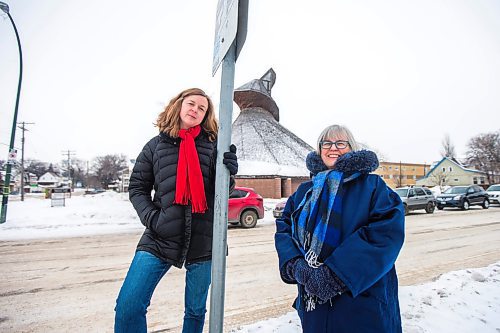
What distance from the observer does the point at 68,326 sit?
312 centimetres

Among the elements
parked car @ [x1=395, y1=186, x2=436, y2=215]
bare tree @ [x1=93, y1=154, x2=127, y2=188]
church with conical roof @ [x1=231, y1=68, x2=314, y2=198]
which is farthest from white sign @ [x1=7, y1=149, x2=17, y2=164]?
bare tree @ [x1=93, y1=154, x2=127, y2=188]

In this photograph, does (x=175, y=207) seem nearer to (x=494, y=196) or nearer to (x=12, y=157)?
(x=12, y=157)

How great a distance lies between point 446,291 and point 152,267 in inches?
155

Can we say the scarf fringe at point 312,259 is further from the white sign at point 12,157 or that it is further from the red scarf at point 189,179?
the white sign at point 12,157

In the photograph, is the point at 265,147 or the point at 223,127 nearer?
the point at 223,127

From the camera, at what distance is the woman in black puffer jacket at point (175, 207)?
5.63 ft

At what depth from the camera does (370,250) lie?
143 cm

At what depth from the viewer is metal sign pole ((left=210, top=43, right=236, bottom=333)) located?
120 centimetres

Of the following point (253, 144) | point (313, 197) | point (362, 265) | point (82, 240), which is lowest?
point (82, 240)

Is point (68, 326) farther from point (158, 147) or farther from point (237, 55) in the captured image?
point (237, 55)

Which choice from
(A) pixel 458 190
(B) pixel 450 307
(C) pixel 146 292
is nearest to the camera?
(C) pixel 146 292

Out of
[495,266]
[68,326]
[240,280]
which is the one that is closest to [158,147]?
[68,326]

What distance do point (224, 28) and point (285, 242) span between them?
4.02 feet

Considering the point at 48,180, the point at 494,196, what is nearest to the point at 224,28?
the point at 494,196
